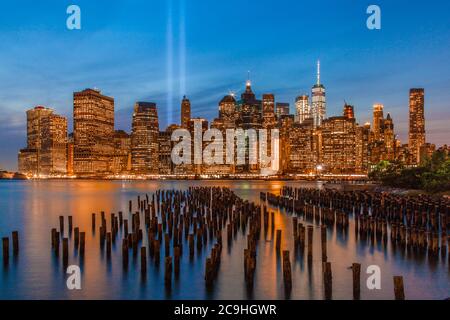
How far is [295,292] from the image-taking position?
19.2m

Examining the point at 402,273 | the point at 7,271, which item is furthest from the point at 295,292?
the point at 7,271

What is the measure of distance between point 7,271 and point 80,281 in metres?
4.11

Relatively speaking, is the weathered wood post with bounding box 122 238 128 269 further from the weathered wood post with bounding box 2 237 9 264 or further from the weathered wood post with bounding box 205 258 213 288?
the weathered wood post with bounding box 2 237 9 264

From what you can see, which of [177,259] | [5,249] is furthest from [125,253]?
[5,249]

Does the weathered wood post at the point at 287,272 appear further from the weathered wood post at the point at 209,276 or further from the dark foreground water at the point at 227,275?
the weathered wood post at the point at 209,276

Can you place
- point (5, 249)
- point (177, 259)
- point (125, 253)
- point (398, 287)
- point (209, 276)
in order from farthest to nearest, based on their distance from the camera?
point (5, 249), point (125, 253), point (177, 259), point (209, 276), point (398, 287)

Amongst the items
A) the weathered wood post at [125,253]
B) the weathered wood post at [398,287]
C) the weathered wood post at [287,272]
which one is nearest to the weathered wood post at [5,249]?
the weathered wood post at [125,253]

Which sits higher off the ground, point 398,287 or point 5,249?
point 398,287

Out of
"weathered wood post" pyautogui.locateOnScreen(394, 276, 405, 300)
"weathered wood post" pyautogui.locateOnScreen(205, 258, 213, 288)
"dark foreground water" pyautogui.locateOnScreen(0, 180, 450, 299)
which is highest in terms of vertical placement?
"weathered wood post" pyautogui.locateOnScreen(394, 276, 405, 300)

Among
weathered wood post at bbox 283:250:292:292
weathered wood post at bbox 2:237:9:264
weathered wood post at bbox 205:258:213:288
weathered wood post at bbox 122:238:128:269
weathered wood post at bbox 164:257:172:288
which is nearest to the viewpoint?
weathered wood post at bbox 283:250:292:292

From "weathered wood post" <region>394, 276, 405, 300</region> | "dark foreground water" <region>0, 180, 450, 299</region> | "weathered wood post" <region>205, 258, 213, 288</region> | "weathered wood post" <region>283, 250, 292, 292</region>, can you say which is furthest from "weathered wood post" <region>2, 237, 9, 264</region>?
"weathered wood post" <region>394, 276, 405, 300</region>

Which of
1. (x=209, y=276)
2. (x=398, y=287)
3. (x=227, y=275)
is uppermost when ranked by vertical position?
(x=398, y=287)

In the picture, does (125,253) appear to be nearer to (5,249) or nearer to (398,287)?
(5,249)
